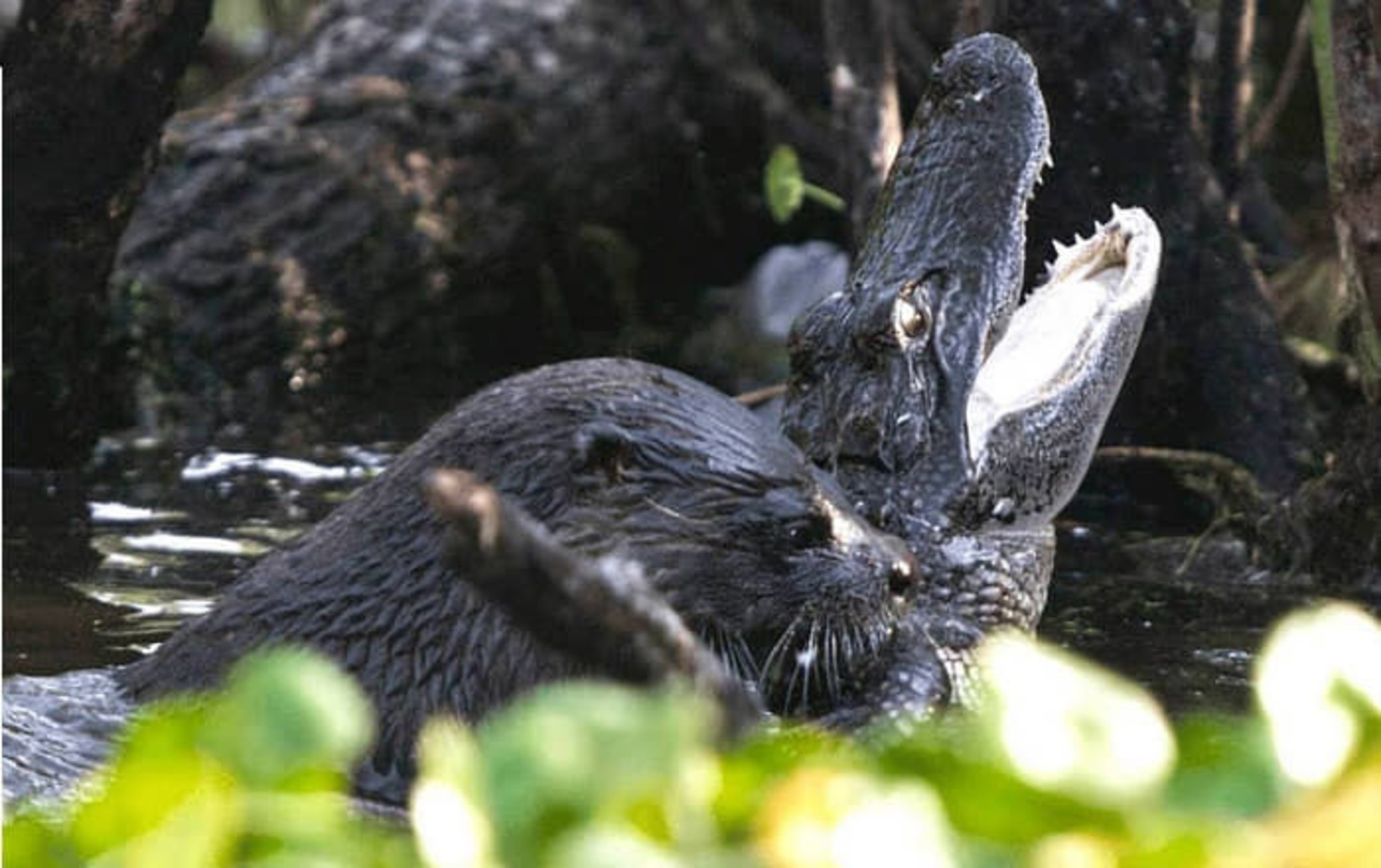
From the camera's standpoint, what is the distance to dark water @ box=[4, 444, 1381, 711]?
5.63 metres

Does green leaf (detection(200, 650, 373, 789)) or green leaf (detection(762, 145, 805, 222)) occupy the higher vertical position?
green leaf (detection(200, 650, 373, 789))

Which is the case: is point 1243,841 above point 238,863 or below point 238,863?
above

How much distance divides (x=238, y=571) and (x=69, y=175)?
1.19m

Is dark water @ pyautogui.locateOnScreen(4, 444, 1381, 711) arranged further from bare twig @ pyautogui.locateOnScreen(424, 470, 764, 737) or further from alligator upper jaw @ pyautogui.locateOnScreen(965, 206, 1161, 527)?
bare twig @ pyautogui.locateOnScreen(424, 470, 764, 737)

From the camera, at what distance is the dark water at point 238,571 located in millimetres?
5629

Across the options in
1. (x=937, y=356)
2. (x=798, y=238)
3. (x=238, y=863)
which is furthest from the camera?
(x=798, y=238)

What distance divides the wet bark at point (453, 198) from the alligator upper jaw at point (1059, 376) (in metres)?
3.99

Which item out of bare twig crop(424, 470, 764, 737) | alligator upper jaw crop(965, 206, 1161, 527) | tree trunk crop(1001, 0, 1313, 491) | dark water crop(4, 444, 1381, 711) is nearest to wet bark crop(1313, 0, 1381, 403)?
alligator upper jaw crop(965, 206, 1161, 527)

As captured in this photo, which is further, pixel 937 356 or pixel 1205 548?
pixel 1205 548

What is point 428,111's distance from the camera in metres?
10.3

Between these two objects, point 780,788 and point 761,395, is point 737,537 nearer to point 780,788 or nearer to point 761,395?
point 780,788

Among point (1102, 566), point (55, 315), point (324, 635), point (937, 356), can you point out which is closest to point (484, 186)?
point (55, 315)

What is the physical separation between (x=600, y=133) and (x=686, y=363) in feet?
3.63

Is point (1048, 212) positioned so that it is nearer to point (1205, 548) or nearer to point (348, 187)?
point (1205, 548)
